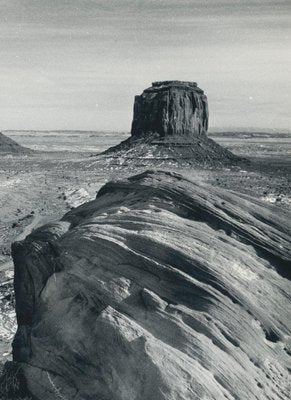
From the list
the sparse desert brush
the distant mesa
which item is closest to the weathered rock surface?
the sparse desert brush

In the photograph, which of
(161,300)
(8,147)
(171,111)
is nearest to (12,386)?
(161,300)

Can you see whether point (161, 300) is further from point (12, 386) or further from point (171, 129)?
point (171, 129)

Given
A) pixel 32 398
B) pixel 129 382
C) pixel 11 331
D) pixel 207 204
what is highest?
pixel 207 204

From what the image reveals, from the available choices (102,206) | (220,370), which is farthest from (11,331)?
(220,370)

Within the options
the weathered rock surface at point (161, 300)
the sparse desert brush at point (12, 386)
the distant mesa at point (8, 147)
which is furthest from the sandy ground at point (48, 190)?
the distant mesa at point (8, 147)

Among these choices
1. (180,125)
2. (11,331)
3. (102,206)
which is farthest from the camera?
(180,125)

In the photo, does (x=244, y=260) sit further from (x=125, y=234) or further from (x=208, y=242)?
(x=125, y=234)
